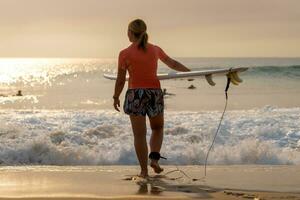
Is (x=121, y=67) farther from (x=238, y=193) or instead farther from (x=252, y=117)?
(x=252, y=117)

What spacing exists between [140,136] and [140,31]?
1035 mm

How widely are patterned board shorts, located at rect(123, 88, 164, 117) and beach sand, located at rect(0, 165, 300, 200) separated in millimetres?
683

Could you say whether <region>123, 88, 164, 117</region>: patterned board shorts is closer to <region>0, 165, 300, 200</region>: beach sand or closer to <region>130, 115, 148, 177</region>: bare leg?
<region>130, 115, 148, 177</region>: bare leg

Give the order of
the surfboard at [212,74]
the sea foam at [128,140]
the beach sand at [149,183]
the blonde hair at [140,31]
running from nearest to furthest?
1. the beach sand at [149,183]
2. the blonde hair at [140,31]
3. the surfboard at [212,74]
4. the sea foam at [128,140]

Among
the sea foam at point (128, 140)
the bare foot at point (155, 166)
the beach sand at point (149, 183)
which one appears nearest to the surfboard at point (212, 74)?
the bare foot at point (155, 166)

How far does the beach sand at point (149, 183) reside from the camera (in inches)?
237

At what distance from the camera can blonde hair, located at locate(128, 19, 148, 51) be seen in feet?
21.8

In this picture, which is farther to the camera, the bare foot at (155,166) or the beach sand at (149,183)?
the bare foot at (155,166)

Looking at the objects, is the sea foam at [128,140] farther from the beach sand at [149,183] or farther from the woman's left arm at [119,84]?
the woman's left arm at [119,84]

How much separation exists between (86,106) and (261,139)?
15.7 meters

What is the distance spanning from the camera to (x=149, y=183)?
665 cm

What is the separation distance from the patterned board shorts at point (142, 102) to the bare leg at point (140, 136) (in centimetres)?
7

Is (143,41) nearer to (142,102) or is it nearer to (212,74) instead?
(142,102)

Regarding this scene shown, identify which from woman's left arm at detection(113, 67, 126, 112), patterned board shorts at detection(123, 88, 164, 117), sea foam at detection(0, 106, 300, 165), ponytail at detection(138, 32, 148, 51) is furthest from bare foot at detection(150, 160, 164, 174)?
sea foam at detection(0, 106, 300, 165)
